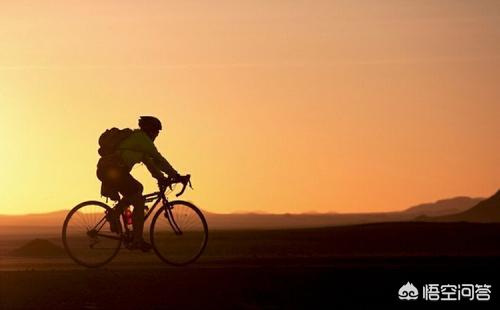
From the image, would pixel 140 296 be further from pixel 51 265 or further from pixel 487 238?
pixel 487 238

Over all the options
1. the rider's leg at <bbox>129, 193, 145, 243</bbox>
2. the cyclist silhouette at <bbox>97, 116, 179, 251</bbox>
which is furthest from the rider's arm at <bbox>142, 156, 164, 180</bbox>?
the rider's leg at <bbox>129, 193, 145, 243</bbox>

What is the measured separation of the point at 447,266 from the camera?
17516 mm

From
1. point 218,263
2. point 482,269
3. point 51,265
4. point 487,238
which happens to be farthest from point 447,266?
point 487,238

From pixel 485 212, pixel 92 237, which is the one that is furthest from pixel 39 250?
pixel 485 212

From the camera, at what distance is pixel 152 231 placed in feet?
59.1

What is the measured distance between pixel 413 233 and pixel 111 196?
2363 centimetres

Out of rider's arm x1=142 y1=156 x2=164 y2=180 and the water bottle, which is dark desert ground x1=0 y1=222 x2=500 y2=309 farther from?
rider's arm x1=142 y1=156 x2=164 y2=180

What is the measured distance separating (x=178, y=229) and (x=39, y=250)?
2686 centimetres

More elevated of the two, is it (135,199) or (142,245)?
(135,199)

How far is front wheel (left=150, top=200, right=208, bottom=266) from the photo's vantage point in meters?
18.2

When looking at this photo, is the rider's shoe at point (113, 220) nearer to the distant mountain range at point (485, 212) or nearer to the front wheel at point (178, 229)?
the front wheel at point (178, 229)

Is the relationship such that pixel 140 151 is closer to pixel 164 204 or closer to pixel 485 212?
pixel 164 204

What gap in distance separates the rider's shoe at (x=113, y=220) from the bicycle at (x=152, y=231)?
24 millimetres

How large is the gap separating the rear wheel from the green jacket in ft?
3.50
